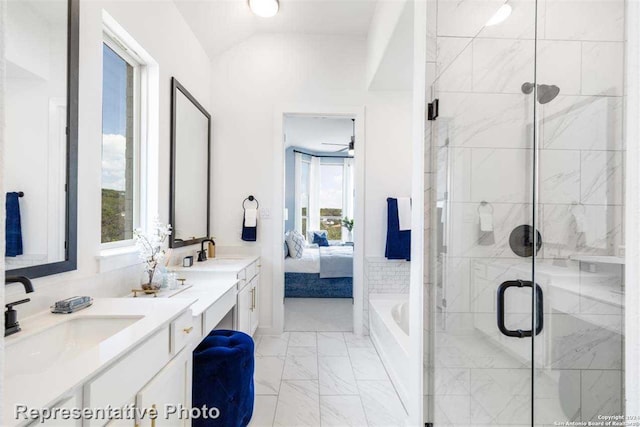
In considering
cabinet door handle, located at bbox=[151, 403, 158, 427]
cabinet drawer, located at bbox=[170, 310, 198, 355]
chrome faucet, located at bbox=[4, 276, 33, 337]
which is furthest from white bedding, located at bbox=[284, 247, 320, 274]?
chrome faucet, located at bbox=[4, 276, 33, 337]

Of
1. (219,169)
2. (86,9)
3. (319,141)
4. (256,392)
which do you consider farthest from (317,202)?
(86,9)

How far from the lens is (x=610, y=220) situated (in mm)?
906

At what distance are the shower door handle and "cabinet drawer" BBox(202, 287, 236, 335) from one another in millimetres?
1380

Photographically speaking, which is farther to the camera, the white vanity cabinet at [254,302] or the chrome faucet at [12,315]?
the white vanity cabinet at [254,302]

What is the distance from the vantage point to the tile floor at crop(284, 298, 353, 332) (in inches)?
134

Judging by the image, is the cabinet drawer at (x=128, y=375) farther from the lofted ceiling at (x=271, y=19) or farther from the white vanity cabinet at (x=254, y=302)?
the lofted ceiling at (x=271, y=19)

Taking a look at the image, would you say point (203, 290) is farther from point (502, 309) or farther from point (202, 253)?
point (502, 309)

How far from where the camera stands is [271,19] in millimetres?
3061

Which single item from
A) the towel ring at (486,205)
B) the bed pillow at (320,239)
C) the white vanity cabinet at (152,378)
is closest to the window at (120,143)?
the white vanity cabinet at (152,378)

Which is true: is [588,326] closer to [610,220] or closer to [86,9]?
[610,220]

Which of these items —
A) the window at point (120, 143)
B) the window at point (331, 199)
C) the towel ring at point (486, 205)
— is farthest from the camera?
the window at point (331, 199)

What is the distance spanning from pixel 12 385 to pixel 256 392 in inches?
68.5

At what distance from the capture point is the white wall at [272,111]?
10.7 ft

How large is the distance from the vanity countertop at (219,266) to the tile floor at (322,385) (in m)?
0.83
